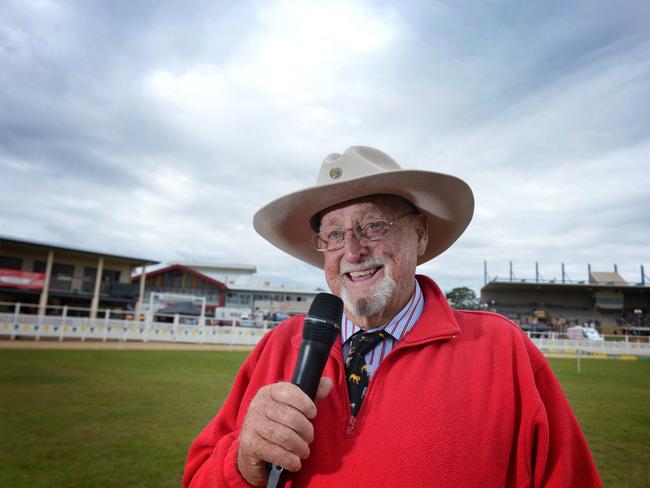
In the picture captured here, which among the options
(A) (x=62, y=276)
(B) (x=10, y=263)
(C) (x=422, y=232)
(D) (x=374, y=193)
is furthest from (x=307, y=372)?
(B) (x=10, y=263)

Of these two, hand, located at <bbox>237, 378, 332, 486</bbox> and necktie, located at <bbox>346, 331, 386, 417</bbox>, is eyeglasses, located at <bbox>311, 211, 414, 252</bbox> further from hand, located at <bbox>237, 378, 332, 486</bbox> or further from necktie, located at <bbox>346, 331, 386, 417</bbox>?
hand, located at <bbox>237, 378, 332, 486</bbox>

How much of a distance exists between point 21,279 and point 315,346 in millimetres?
34102

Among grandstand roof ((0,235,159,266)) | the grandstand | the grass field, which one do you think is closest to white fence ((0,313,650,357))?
grandstand roof ((0,235,159,266))

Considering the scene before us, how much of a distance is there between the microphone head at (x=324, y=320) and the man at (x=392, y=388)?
0.18 m

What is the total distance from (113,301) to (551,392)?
123 ft

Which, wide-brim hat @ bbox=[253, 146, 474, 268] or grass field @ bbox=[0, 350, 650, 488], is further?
grass field @ bbox=[0, 350, 650, 488]

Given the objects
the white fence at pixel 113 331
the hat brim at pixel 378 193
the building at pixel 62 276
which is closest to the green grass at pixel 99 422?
the hat brim at pixel 378 193

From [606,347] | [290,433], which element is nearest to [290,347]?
[290,433]

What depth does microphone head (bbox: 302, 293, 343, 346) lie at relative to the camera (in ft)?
4.62

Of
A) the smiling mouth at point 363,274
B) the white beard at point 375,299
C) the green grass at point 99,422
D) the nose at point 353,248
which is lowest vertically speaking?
the green grass at point 99,422

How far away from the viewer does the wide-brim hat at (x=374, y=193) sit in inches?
75.5

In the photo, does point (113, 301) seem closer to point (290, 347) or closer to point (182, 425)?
point (182, 425)

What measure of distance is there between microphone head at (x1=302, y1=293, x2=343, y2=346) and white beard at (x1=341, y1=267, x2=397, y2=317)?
0.32m

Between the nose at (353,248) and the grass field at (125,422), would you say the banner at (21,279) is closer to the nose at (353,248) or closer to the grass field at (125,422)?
the grass field at (125,422)
